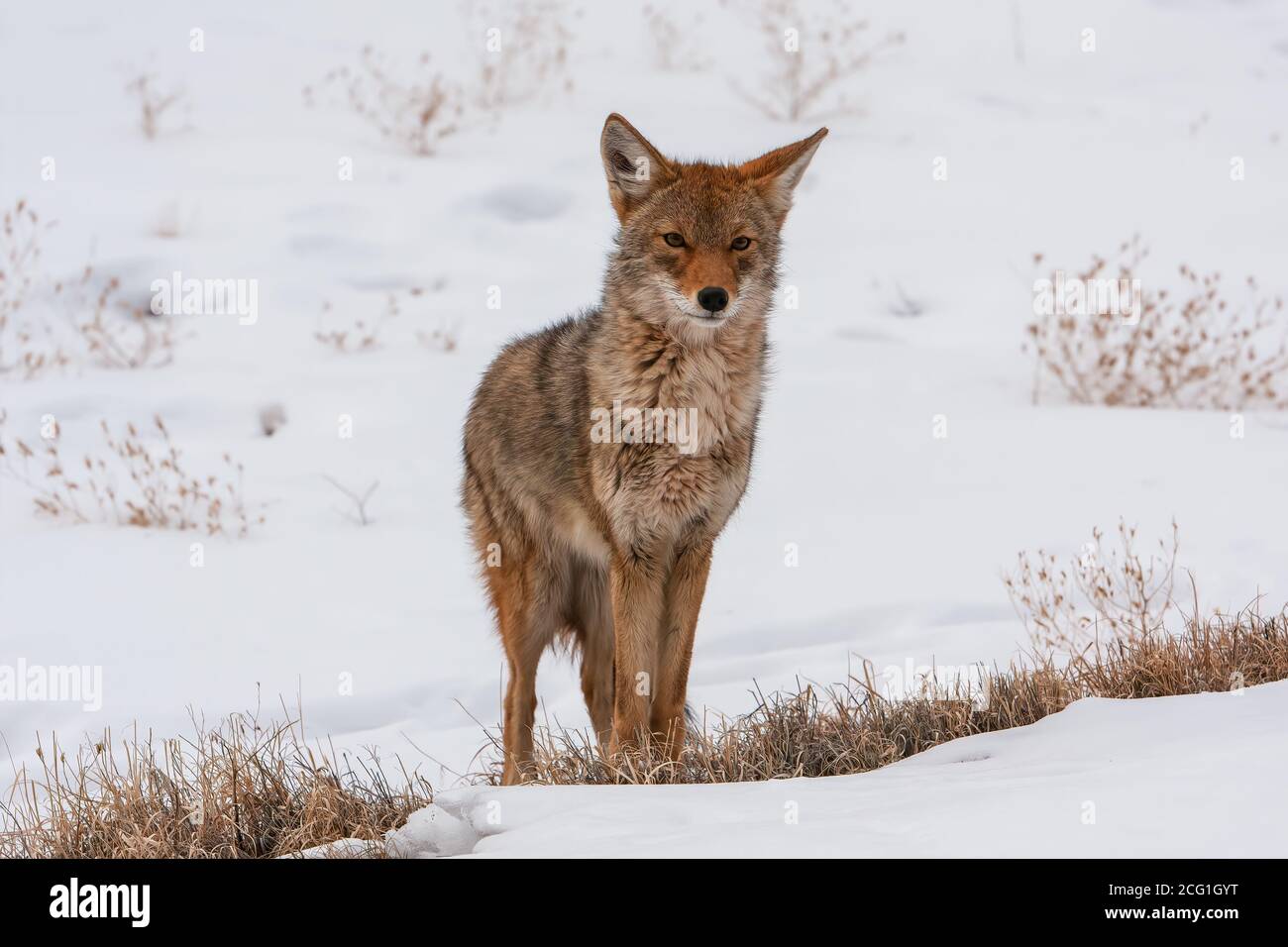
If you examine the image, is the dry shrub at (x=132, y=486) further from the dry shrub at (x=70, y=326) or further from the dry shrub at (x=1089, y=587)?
the dry shrub at (x=1089, y=587)

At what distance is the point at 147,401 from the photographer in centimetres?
962

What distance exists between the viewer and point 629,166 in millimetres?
5016

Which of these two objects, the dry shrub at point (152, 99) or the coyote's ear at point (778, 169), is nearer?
the coyote's ear at point (778, 169)

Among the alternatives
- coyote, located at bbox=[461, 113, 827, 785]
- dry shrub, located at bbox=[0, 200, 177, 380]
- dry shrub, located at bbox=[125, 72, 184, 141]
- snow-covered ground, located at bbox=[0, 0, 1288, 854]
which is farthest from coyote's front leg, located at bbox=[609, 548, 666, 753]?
dry shrub, located at bbox=[125, 72, 184, 141]

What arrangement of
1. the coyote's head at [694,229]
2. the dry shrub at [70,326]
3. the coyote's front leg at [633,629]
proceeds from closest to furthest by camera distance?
1. the coyote's head at [694,229]
2. the coyote's front leg at [633,629]
3. the dry shrub at [70,326]

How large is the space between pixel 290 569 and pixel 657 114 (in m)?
8.14

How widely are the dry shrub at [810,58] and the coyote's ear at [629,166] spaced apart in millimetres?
9985

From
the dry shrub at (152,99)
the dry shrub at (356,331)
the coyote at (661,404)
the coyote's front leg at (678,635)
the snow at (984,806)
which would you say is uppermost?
the dry shrub at (152,99)

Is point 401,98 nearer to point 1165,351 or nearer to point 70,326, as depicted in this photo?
point 70,326

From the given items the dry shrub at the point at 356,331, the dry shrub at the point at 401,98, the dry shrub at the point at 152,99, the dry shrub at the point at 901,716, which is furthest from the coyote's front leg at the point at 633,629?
the dry shrub at the point at 152,99

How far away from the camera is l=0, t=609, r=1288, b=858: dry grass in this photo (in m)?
4.27

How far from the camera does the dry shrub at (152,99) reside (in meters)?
13.3

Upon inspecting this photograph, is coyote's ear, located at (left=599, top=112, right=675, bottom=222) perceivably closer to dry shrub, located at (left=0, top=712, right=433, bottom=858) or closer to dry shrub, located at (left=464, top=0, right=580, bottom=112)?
dry shrub, located at (left=0, top=712, right=433, bottom=858)
